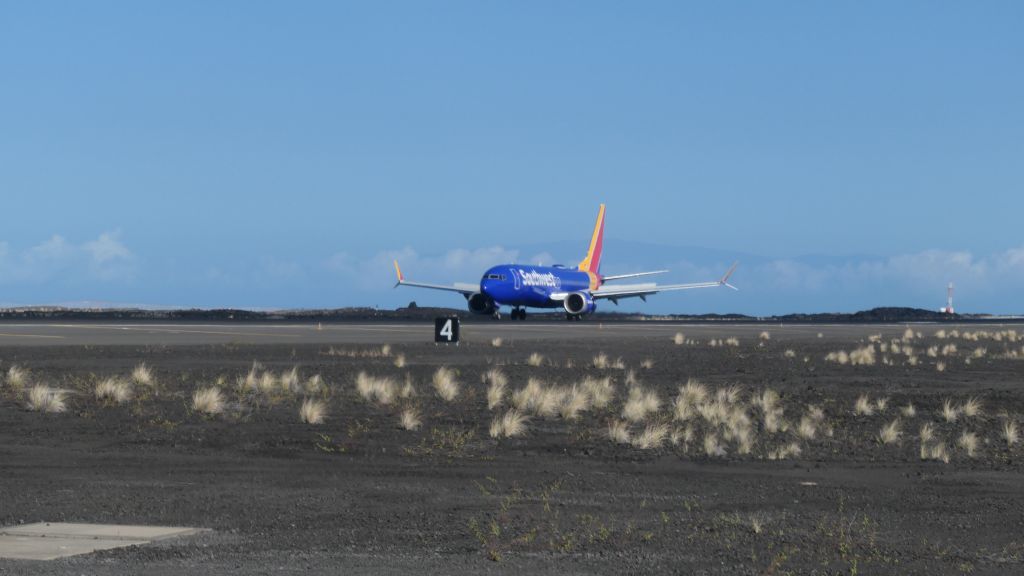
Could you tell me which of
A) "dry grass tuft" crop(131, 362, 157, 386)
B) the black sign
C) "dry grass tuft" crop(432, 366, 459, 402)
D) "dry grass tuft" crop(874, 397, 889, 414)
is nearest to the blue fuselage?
the black sign

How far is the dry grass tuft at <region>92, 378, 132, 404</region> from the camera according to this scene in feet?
82.0

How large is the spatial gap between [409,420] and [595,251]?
238 feet

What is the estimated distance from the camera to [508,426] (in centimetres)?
2136

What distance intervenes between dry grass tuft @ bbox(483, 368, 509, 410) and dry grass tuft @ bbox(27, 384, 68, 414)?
744 cm

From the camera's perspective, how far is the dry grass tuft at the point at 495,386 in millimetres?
25250

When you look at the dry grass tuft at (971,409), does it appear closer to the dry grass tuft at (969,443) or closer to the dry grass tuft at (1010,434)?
the dry grass tuft at (1010,434)

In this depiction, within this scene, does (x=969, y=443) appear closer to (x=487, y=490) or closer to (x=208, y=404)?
(x=487, y=490)

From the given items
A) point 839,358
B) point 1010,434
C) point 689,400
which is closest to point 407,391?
point 689,400

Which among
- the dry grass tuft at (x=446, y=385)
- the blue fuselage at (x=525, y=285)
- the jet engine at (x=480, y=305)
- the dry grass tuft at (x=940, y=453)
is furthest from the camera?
the jet engine at (x=480, y=305)

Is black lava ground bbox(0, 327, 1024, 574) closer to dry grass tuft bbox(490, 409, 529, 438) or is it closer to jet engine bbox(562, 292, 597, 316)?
dry grass tuft bbox(490, 409, 529, 438)

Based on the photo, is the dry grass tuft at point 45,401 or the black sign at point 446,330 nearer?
the dry grass tuft at point 45,401

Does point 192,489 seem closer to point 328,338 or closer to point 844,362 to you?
point 844,362

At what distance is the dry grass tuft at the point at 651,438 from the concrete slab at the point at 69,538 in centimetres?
895

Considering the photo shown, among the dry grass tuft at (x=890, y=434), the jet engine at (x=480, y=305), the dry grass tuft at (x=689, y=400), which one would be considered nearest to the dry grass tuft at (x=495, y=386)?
the dry grass tuft at (x=689, y=400)
